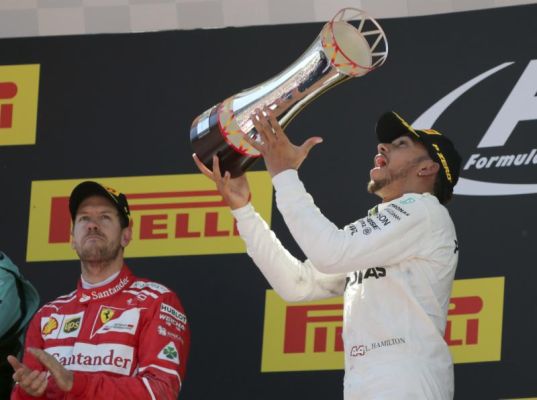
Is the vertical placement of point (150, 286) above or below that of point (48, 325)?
above

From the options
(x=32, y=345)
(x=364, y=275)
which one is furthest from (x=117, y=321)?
(x=364, y=275)

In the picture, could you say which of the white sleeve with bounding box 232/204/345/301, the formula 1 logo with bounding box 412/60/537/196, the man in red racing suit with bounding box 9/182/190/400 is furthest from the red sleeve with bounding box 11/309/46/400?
the formula 1 logo with bounding box 412/60/537/196

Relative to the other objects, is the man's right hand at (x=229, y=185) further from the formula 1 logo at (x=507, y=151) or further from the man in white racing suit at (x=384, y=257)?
the formula 1 logo at (x=507, y=151)

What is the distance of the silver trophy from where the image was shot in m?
3.26

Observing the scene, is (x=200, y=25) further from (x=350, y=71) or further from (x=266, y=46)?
(x=350, y=71)

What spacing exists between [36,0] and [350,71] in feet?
5.28

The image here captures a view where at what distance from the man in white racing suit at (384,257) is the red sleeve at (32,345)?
0.75 meters

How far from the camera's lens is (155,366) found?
3.63 meters

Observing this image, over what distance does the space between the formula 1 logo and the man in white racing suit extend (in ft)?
2.35

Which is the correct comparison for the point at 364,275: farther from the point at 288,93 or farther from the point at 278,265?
the point at 288,93

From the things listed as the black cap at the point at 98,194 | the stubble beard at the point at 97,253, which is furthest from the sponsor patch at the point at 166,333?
the black cap at the point at 98,194

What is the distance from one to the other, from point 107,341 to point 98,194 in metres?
0.50

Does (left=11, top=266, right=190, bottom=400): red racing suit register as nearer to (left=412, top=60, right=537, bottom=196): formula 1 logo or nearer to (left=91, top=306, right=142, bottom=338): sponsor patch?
(left=91, top=306, right=142, bottom=338): sponsor patch

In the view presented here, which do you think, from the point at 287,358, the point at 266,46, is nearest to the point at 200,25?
the point at 266,46
